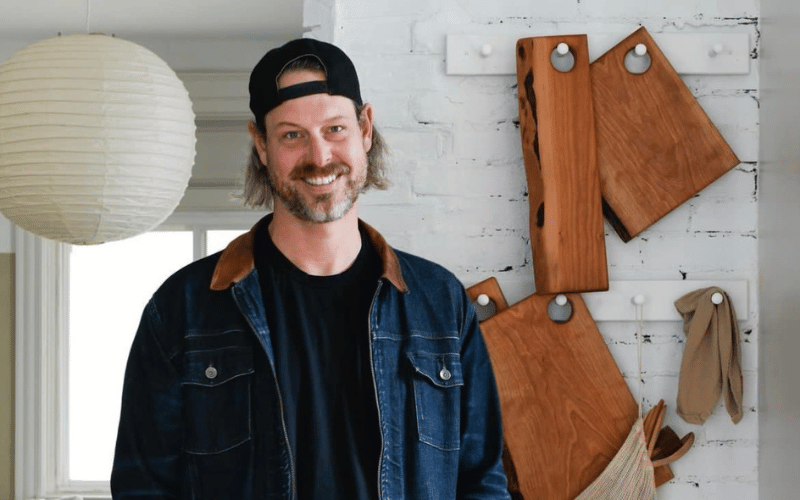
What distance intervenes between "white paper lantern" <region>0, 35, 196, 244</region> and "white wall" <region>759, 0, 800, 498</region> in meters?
1.15

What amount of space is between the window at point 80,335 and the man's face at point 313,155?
2.87 meters

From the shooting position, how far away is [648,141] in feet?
6.03

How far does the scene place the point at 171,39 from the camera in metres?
4.14

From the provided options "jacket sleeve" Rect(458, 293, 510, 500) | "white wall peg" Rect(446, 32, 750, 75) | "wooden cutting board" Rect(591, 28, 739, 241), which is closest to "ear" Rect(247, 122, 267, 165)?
"jacket sleeve" Rect(458, 293, 510, 500)

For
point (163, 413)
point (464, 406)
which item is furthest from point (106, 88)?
point (464, 406)

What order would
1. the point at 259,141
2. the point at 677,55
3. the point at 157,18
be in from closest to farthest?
the point at 259,141, the point at 677,55, the point at 157,18

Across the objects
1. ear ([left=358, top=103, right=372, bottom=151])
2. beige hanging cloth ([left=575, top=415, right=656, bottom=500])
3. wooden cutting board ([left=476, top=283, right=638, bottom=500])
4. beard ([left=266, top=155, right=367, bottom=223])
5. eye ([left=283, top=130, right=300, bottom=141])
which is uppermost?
ear ([left=358, top=103, right=372, bottom=151])

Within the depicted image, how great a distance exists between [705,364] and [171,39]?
3.00 meters

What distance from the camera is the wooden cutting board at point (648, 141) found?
1.83 meters

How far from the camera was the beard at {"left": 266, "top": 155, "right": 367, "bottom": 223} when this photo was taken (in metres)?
1.31

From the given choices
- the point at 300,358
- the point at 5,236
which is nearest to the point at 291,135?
the point at 300,358

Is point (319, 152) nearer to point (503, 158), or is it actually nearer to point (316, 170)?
point (316, 170)

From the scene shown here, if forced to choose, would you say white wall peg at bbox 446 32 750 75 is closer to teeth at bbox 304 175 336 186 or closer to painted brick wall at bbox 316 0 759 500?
painted brick wall at bbox 316 0 759 500

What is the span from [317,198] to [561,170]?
64 cm
